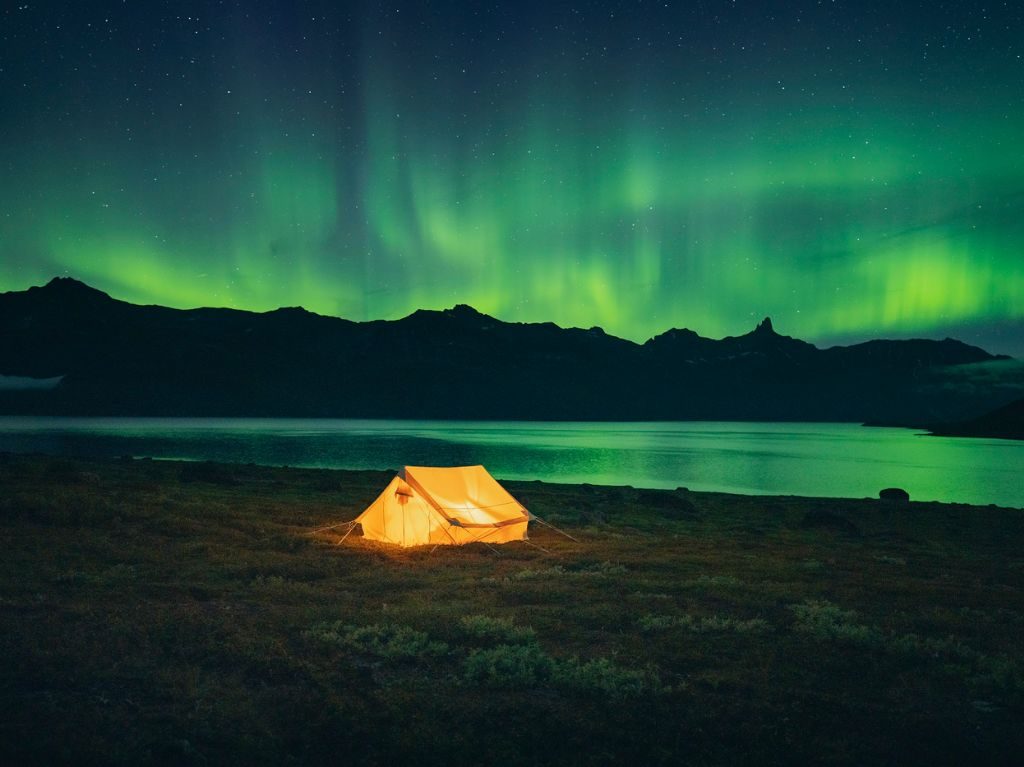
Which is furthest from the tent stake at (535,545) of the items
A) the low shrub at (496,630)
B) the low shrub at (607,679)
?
the low shrub at (607,679)

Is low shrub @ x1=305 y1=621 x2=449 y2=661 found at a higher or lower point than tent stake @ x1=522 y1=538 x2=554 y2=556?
higher

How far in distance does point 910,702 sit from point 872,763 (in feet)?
7.05

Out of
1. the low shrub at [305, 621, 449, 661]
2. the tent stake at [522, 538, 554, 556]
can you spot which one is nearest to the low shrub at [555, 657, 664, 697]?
the low shrub at [305, 621, 449, 661]

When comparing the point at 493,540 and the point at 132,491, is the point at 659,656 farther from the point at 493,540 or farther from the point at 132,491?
the point at 132,491

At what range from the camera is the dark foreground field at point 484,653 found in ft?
24.4

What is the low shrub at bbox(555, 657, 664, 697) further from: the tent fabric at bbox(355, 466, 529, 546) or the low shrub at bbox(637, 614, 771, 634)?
the tent fabric at bbox(355, 466, 529, 546)

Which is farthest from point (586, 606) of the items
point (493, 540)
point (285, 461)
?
point (285, 461)

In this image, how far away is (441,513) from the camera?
22.2 metres

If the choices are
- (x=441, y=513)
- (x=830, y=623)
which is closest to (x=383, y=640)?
(x=830, y=623)

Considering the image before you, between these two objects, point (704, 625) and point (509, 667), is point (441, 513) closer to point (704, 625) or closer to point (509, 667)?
point (704, 625)

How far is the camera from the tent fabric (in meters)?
22.2

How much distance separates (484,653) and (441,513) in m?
12.3

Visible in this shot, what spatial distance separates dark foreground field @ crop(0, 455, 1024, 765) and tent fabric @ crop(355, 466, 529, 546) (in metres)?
1.23

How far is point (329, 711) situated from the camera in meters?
8.15
